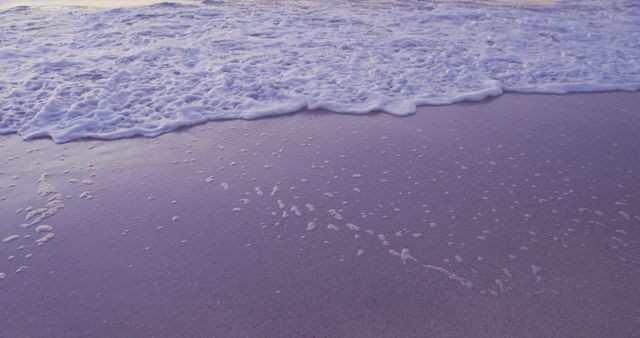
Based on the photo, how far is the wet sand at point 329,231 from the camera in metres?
2.05

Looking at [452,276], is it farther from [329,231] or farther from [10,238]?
[10,238]

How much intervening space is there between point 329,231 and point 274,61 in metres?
3.63

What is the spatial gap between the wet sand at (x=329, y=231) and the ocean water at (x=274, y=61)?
0.50 metres

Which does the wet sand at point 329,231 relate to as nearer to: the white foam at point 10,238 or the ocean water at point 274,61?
the white foam at point 10,238

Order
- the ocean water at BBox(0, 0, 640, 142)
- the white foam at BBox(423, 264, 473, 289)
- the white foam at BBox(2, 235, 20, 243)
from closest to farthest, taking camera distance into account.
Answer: the white foam at BBox(423, 264, 473, 289), the white foam at BBox(2, 235, 20, 243), the ocean water at BBox(0, 0, 640, 142)

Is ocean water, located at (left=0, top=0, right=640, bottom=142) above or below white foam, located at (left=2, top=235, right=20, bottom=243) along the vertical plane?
above

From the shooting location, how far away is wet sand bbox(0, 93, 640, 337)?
2.05 meters

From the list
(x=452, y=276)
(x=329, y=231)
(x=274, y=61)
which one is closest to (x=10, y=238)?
(x=329, y=231)

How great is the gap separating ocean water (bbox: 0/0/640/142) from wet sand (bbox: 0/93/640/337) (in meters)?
0.50

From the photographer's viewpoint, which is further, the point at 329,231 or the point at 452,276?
the point at 329,231

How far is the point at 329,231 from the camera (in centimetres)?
262

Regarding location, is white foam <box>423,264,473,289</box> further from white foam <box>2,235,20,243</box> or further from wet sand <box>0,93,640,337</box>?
white foam <box>2,235,20,243</box>

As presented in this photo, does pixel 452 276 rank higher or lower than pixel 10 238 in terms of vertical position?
lower

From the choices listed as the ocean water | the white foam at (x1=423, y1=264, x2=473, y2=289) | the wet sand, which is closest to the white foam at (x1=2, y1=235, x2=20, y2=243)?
the wet sand
